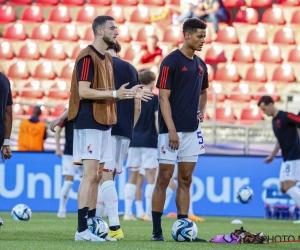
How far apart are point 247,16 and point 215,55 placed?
60.1 inches

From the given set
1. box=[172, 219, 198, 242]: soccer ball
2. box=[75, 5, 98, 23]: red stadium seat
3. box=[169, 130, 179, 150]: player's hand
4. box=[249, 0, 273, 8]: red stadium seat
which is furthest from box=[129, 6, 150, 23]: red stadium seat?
box=[172, 219, 198, 242]: soccer ball

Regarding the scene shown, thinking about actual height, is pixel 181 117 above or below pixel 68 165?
above

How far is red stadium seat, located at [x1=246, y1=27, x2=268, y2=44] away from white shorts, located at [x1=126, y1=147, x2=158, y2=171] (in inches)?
332

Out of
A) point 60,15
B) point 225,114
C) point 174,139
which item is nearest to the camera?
point 174,139

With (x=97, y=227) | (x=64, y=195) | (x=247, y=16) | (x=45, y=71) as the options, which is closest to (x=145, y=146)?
(x=64, y=195)

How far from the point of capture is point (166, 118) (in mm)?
7969

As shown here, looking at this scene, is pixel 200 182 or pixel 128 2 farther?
pixel 128 2

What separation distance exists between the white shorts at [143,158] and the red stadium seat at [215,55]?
7.59 m

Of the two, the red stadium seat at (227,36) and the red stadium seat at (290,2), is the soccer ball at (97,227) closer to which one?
the red stadium seat at (227,36)

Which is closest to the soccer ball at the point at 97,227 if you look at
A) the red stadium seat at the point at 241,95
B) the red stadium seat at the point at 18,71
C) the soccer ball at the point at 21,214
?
the soccer ball at the point at 21,214

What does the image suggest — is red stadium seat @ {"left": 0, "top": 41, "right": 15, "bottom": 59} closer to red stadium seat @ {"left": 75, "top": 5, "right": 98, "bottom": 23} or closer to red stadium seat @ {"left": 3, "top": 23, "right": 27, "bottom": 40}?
red stadium seat @ {"left": 3, "top": 23, "right": 27, "bottom": 40}

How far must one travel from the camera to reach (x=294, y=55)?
20.2 m

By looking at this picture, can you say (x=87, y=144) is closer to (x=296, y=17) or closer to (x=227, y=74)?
(x=227, y=74)

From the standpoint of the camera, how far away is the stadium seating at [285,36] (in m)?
20.6
